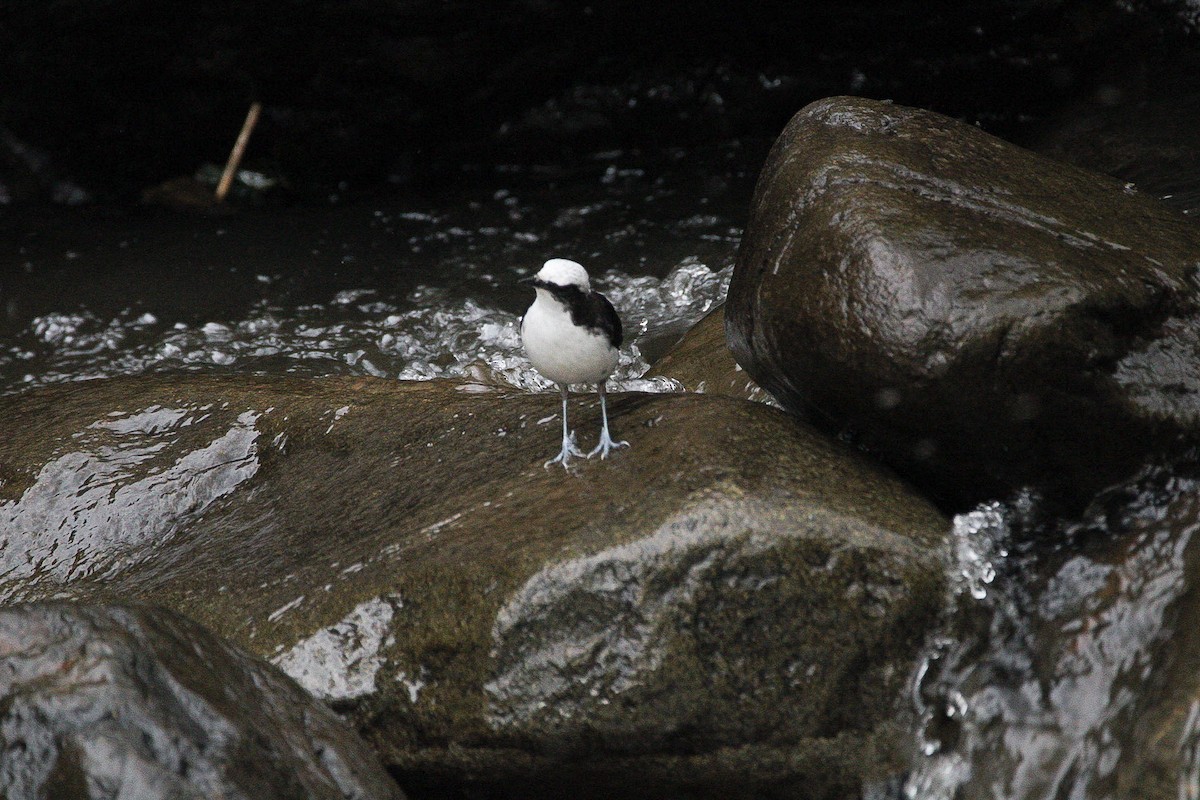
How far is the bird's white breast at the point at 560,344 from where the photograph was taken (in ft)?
14.6

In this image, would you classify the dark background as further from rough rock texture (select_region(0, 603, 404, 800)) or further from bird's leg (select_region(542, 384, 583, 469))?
rough rock texture (select_region(0, 603, 404, 800))

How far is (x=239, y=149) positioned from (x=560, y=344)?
287 inches

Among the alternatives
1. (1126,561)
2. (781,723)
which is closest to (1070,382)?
(1126,561)

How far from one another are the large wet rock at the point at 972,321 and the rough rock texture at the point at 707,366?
1.20 metres

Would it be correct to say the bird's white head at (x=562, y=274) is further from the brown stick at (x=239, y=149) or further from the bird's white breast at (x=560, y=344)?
the brown stick at (x=239, y=149)

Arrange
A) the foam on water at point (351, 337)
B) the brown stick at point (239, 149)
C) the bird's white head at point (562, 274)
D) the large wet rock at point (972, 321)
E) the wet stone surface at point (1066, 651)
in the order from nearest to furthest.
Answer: the wet stone surface at point (1066, 651) < the large wet rock at point (972, 321) < the bird's white head at point (562, 274) < the foam on water at point (351, 337) < the brown stick at point (239, 149)

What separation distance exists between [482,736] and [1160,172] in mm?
6617

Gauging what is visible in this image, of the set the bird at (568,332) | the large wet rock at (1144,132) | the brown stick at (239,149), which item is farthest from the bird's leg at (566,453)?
the brown stick at (239,149)

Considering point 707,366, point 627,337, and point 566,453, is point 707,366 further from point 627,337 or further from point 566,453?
point 566,453

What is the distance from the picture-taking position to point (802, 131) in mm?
5289

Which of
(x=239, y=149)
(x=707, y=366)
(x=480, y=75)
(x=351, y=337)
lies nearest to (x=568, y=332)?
(x=707, y=366)

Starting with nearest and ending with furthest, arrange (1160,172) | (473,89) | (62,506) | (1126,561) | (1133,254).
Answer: (1126,561) → (1133,254) → (62,506) → (1160,172) → (473,89)

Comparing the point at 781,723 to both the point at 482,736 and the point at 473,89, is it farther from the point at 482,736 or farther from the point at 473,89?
the point at 473,89

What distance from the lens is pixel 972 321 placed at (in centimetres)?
408
